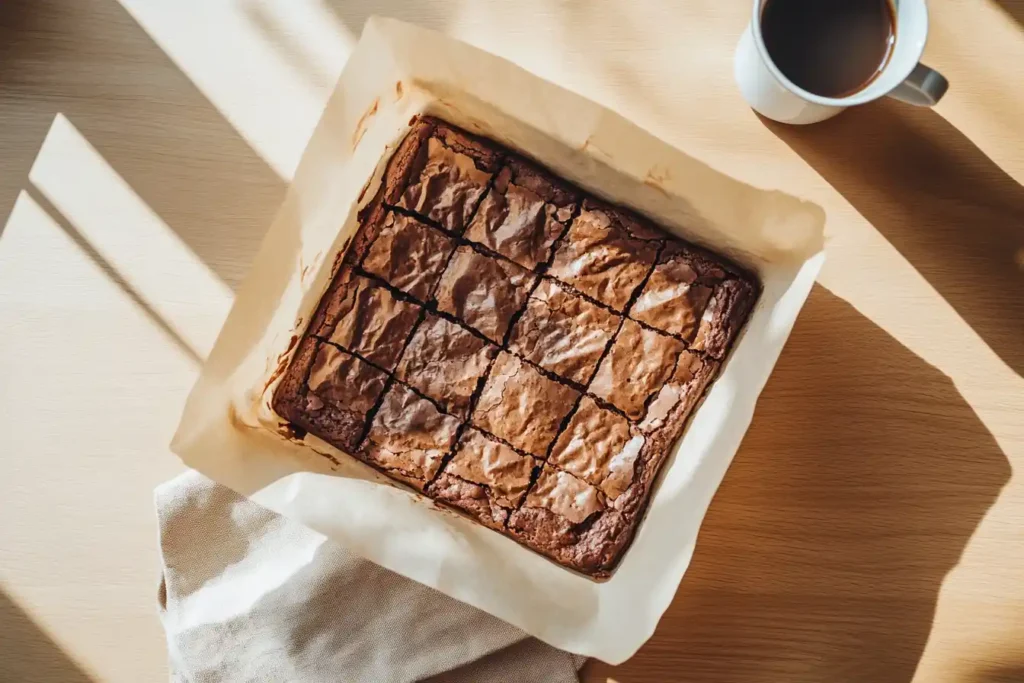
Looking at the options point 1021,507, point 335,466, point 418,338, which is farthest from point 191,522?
point 1021,507

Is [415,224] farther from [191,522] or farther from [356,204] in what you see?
[191,522]

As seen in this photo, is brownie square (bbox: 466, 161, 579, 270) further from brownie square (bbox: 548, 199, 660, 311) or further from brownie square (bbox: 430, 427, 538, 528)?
brownie square (bbox: 430, 427, 538, 528)

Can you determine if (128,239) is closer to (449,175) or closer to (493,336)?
(449,175)

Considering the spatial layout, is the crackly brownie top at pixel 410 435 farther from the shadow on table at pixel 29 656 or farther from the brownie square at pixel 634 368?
the shadow on table at pixel 29 656

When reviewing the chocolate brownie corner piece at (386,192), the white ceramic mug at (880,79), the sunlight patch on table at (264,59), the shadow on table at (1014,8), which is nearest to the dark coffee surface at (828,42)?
the white ceramic mug at (880,79)

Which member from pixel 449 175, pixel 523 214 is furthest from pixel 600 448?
pixel 449 175

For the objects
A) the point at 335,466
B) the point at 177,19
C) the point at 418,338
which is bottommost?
the point at 335,466
